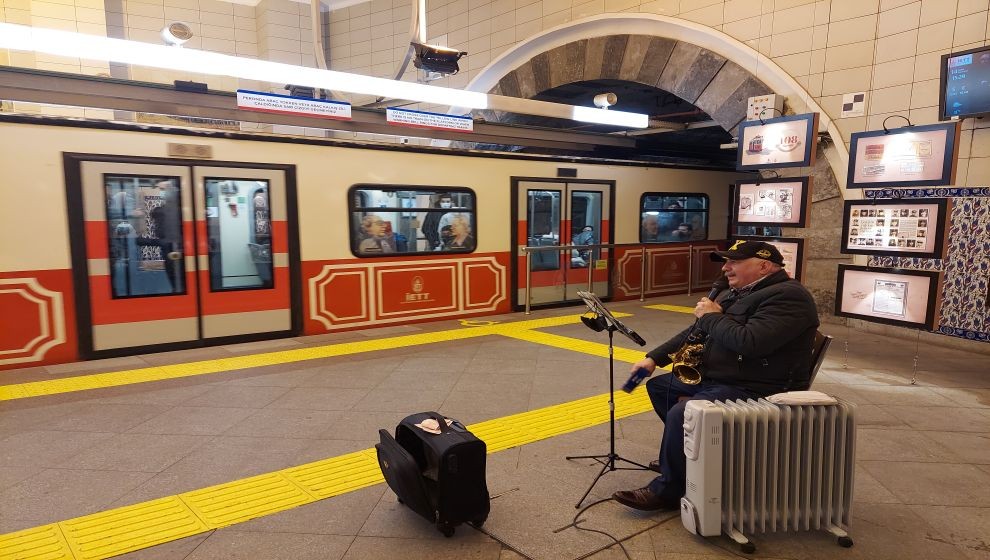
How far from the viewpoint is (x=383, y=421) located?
13.7 feet

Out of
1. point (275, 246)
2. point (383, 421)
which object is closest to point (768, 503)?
point (383, 421)

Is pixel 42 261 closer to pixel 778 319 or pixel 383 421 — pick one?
pixel 383 421

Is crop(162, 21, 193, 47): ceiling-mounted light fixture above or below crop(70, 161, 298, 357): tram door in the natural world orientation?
above

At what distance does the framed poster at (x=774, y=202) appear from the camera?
6.18 metres

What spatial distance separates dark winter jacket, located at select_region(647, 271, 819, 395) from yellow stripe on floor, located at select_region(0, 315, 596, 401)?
4.29 m

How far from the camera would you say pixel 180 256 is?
6133 millimetres

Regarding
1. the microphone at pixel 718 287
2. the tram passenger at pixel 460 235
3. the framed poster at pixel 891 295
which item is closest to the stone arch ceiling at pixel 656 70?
the framed poster at pixel 891 295

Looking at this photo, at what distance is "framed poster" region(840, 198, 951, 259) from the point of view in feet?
16.9

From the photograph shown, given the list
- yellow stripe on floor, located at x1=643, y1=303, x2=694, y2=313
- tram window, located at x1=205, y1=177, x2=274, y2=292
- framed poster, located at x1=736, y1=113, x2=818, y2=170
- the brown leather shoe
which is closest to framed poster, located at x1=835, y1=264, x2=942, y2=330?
framed poster, located at x1=736, y1=113, x2=818, y2=170

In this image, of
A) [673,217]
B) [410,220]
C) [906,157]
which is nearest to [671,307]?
[673,217]

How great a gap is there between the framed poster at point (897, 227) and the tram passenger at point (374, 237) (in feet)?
17.0

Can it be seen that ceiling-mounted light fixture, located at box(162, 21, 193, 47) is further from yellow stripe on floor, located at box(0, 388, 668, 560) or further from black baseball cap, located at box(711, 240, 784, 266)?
black baseball cap, located at box(711, 240, 784, 266)

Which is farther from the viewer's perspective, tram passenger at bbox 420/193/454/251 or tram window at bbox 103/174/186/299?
tram passenger at bbox 420/193/454/251

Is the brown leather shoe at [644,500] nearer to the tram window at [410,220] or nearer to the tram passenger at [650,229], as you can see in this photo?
the tram window at [410,220]
